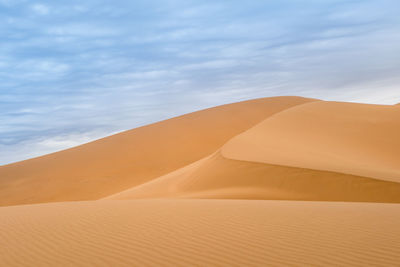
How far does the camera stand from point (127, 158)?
3494 cm

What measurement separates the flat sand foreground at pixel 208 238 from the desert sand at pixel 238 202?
2 centimetres

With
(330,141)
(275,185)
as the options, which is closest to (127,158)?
(330,141)

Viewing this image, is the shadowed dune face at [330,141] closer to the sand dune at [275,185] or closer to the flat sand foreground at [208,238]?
the sand dune at [275,185]

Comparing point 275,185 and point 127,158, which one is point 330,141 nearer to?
point 275,185

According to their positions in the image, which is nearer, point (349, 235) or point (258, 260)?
point (258, 260)

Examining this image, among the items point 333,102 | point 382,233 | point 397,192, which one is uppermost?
point 333,102

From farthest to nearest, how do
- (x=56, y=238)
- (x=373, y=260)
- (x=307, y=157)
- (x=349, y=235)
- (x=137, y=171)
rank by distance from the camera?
(x=137, y=171) → (x=307, y=157) → (x=56, y=238) → (x=349, y=235) → (x=373, y=260)

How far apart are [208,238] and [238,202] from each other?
4.21m

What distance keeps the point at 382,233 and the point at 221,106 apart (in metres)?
44.0

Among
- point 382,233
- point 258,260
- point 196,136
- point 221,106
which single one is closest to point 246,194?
point 382,233

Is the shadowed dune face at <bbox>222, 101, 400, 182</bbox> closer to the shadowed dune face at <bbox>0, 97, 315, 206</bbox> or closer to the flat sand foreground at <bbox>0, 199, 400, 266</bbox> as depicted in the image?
the flat sand foreground at <bbox>0, 199, 400, 266</bbox>

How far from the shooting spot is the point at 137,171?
31.2 metres

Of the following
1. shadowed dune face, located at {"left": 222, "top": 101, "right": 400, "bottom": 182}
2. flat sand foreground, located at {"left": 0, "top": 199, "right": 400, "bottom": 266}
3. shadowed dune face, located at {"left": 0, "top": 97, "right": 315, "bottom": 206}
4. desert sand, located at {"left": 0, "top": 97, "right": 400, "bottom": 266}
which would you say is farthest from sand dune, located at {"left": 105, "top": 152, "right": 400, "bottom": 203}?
shadowed dune face, located at {"left": 0, "top": 97, "right": 315, "bottom": 206}

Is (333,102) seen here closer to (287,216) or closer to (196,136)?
(196,136)
